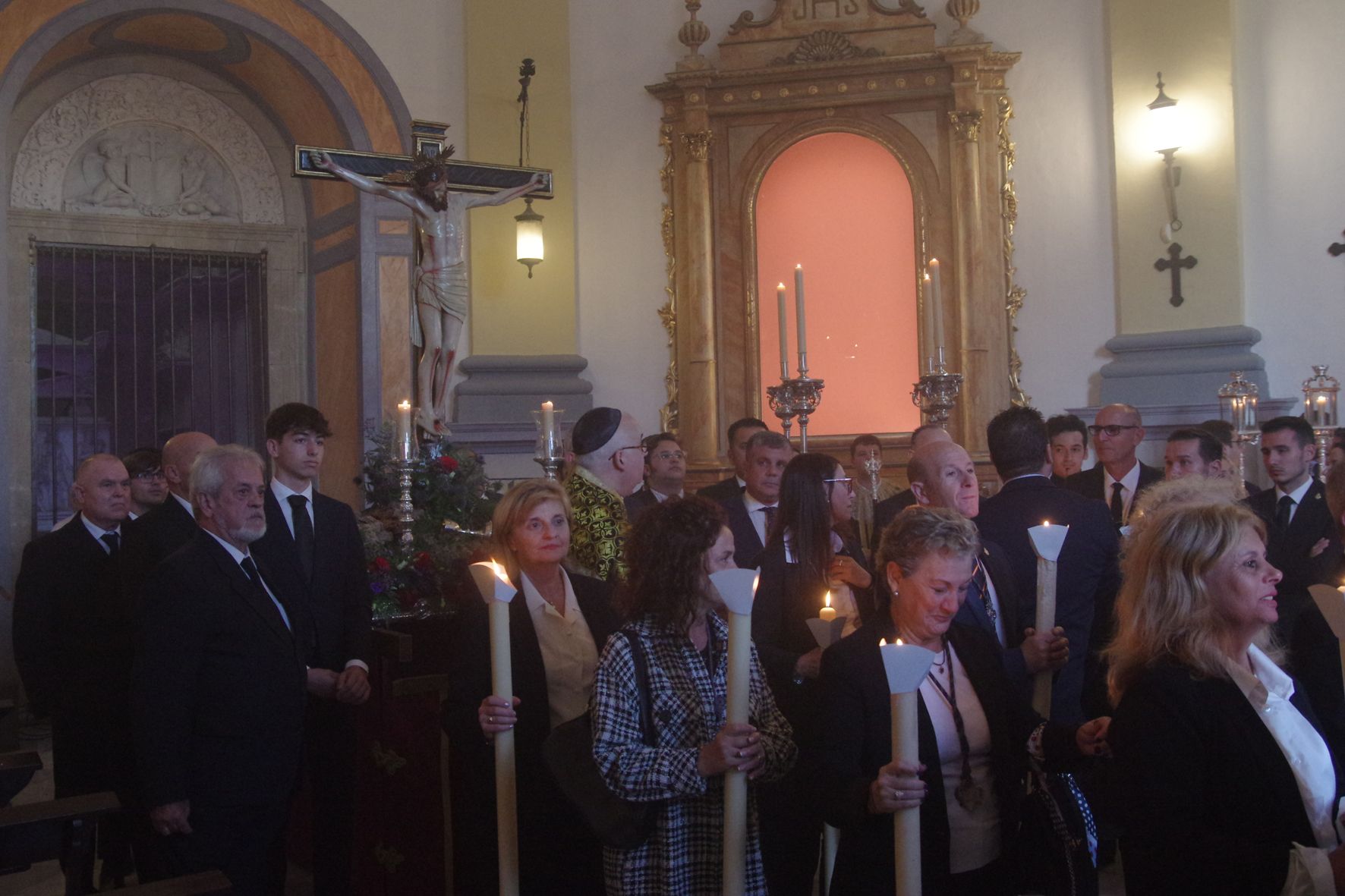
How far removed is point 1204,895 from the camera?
7.15ft

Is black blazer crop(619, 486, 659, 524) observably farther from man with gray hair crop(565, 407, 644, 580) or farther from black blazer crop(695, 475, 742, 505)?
man with gray hair crop(565, 407, 644, 580)

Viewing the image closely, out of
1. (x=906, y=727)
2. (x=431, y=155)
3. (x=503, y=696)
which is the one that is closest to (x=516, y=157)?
(x=431, y=155)

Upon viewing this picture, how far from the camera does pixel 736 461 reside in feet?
20.7

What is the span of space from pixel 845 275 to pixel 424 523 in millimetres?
4564

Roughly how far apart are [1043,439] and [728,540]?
158 centimetres

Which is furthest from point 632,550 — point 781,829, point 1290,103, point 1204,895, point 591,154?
point 1290,103

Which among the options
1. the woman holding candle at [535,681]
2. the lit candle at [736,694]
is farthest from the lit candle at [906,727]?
the woman holding candle at [535,681]

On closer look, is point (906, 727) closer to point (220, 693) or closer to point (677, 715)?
point (677, 715)

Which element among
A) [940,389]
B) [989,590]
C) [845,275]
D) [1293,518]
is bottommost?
[989,590]

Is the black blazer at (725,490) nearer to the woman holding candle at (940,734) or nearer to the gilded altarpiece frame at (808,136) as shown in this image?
the gilded altarpiece frame at (808,136)

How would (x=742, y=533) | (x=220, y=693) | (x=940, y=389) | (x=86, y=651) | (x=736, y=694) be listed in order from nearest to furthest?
(x=736, y=694) < (x=220, y=693) < (x=86, y=651) < (x=742, y=533) < (x=940, y=389)

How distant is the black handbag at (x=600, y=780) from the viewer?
2646mm

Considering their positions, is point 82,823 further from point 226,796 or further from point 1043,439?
point 1043,439

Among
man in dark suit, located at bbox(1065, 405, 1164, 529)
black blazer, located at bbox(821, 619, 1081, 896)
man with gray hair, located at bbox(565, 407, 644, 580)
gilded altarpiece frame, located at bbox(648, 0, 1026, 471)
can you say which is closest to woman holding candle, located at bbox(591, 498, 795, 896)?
black blazer, located at bbox(821, 619, 1081, 896)
